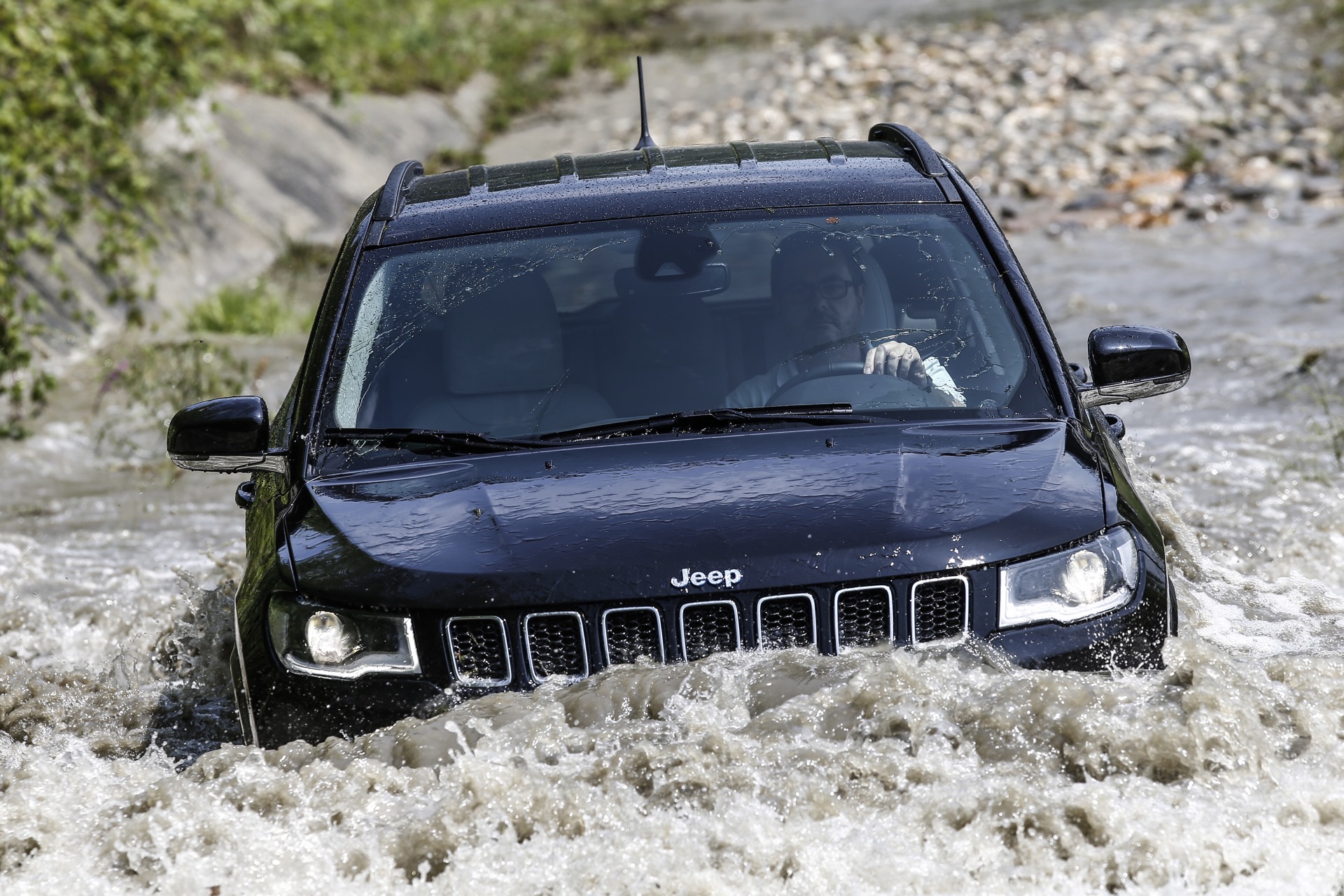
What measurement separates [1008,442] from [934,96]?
17396mm

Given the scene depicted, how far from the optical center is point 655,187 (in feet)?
16.6

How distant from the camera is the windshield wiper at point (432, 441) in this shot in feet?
14.0

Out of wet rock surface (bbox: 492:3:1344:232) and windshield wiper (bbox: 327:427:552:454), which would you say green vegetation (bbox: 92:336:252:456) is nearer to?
windshield wiper (bbox: 327:427:552:454)

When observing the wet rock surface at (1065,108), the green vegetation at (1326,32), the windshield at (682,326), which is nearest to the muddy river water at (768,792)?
the windshield at (682,326)

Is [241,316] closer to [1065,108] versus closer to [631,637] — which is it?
[631,637]

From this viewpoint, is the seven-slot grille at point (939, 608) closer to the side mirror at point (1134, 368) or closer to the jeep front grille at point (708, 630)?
the jeep front grille at point (708, 630)

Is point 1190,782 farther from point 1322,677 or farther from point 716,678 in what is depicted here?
point 716,678

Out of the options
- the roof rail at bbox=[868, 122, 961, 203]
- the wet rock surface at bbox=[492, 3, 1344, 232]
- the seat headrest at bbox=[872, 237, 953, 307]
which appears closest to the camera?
the seat headrest at bbox=[872, 237, 953, 307]

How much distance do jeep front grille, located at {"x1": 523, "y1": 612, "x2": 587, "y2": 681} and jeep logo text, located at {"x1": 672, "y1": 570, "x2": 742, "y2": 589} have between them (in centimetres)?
25

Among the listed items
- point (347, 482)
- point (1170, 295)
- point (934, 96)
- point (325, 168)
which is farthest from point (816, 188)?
point (934, 96)

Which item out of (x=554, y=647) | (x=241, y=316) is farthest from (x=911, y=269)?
(x=241, y=316)

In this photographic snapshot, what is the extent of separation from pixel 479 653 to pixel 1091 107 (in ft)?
57.1

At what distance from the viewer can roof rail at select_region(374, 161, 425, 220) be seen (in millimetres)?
5148

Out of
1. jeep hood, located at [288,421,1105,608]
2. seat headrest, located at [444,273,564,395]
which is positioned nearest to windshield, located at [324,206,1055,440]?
seat headrest, located at [444,273,564,395]
